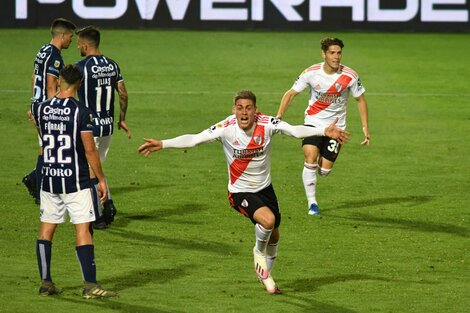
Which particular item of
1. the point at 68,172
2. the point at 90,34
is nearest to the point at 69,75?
the point at 68,172

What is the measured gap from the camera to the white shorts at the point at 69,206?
1111cm

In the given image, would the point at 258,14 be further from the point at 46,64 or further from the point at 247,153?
the point at 247,153

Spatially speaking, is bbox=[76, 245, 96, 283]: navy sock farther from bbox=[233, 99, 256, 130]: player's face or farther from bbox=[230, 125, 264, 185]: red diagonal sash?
bbox=[233, 99, 256, 130]: player's face

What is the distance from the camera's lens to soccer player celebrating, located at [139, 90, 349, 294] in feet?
37.8

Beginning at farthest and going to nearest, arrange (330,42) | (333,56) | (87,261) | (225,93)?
(225,93) → (333,56) → (330,42) → (87,261)

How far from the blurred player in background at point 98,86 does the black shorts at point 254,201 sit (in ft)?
9.32

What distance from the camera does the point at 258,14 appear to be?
114 feet

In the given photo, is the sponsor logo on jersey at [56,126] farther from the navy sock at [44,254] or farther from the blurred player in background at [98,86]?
the blurred player in background at [98,86]

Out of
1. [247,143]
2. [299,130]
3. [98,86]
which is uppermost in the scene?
[98,86]

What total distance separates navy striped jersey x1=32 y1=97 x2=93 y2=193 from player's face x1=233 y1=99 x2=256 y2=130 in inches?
57.0

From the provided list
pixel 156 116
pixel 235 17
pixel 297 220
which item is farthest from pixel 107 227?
pixel 235 17

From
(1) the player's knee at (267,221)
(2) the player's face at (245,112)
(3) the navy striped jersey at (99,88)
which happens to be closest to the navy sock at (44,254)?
(1) the player's knee at (267,221)

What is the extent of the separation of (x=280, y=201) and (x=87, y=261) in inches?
225

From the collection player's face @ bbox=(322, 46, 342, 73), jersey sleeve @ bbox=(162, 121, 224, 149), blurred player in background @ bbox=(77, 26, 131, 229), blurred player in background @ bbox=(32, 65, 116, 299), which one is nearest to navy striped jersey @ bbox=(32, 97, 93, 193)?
blurred player in background @ bbox=(32, 65, 116, 299)
